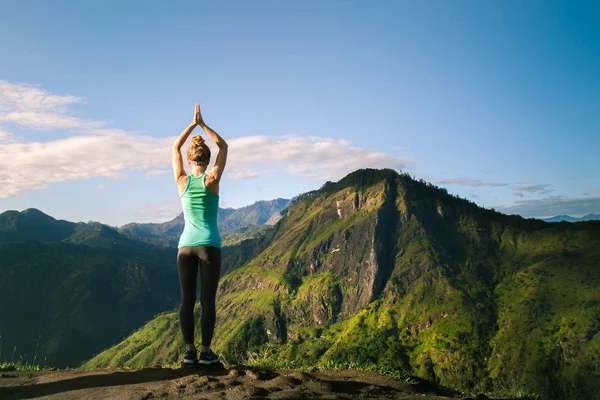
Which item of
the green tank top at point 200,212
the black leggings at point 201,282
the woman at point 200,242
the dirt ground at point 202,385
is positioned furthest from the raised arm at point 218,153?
the dirt ground at point 202,385

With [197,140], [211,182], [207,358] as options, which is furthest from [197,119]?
[207,358]

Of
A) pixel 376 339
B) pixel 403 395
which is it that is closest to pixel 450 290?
pixel 376 339

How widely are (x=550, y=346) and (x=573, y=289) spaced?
32156mm

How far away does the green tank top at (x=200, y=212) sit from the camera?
698cm

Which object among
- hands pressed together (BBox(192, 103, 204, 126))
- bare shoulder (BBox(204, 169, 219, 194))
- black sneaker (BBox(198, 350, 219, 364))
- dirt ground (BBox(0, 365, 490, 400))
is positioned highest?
hands pressed together (BBox(192, 103, 204, 126))

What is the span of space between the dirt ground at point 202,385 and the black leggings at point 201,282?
65cm

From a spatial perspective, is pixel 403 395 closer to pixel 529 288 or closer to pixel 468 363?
pixel 468 363

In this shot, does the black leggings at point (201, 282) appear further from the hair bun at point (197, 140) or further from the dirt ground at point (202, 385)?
the hair bun at point (197, 140)

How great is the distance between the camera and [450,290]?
187 metres

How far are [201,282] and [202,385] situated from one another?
1.51m

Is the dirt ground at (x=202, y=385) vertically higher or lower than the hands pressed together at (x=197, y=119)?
lower

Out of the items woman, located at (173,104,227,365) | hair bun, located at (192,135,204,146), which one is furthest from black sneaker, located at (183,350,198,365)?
hair bun, located at (192,135,204,146)

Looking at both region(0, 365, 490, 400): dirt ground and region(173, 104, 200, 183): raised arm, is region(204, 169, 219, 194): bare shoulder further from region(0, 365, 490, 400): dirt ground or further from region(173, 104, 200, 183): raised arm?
region(0, 365, 490, 400): dirt ground

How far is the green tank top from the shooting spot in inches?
275
